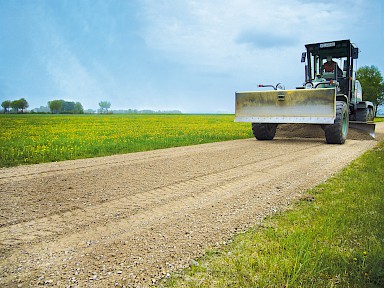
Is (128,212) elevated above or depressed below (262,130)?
below

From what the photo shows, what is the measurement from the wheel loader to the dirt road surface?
3585 mm

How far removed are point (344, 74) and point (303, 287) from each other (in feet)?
39.1

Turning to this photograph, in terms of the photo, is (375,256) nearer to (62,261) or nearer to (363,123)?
(62,261)

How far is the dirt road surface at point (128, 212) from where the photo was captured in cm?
264

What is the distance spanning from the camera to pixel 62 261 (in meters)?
2.71

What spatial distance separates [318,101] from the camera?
10.6m

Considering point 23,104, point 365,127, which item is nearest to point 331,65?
point 365,127

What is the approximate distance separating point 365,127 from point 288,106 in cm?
450

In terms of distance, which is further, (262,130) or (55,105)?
(55,105)

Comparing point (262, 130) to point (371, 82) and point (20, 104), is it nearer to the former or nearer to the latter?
point (371, 82)

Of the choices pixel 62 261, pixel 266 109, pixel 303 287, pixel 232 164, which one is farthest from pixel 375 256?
pixel 266 109

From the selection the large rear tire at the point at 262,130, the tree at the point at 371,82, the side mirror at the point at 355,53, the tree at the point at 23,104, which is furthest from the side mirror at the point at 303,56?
the tree at the point at 23,104

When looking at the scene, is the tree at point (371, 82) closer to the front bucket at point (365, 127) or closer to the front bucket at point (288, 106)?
the front bucket at point (365, 127)

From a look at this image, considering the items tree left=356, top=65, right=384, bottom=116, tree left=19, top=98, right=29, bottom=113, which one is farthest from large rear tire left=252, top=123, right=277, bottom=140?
tree left=19, top=98, right=29, bottom=113
